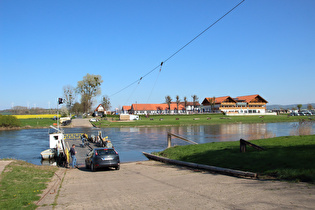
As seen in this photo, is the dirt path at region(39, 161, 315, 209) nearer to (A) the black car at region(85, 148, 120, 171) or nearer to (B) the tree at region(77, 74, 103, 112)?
(A) the black car at region(85, 148, 120, 171)

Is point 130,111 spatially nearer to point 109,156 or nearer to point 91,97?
point 91,97

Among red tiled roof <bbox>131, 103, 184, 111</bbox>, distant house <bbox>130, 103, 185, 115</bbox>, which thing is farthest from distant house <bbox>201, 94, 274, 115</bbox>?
red tiled roof <bbox>131, 103, 184, 111</bbox>

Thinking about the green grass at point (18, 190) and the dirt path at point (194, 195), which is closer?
the dirt path at point (194, 195)

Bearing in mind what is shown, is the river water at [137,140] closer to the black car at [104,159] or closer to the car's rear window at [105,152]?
the car's rear window at [105,152]

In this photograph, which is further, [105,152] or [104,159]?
[105,152]

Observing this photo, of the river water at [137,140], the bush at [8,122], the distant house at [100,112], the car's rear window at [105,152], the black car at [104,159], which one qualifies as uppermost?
the distant house at [100,112]

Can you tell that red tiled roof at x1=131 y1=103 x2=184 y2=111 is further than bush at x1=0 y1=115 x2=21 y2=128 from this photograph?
Yes

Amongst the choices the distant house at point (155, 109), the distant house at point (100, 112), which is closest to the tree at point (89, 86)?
the distant house at point (100, 112)

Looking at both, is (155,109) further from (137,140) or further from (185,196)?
(185,196)

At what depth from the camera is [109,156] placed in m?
18.6

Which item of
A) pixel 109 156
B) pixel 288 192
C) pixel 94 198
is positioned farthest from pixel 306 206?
pixel 109 156

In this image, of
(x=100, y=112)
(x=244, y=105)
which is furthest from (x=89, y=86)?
(x=244, y=105)

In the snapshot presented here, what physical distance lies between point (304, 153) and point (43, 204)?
37.3 feet

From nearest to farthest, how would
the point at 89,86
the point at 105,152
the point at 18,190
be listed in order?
the point at 18,190
the point at 105,152
the point at 89,86
